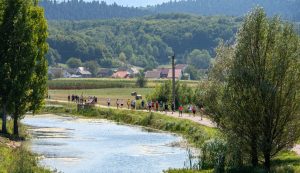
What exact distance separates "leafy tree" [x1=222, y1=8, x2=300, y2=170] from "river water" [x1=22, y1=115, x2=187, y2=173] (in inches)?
372

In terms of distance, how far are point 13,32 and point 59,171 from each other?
19532mm

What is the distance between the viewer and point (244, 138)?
127 ft

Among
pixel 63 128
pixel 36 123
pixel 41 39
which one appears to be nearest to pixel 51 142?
pixel 41 39

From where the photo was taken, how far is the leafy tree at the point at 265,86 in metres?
37.3

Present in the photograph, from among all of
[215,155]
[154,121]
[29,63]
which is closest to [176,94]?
[154,121]

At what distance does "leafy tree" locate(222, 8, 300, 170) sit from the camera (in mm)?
37344

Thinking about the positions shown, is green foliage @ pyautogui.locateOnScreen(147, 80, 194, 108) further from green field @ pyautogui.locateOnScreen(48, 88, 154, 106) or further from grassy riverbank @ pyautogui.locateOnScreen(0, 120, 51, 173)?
grassy riverbank @ pyautogui.locateOnScreen(0, 120, 51, 173)

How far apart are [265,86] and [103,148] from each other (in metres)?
25.4

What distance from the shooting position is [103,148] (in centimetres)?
5947

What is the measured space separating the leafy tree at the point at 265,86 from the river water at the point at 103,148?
9.46m

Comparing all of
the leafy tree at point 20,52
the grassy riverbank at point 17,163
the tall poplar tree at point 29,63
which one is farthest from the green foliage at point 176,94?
the grassy riverbank at point 17,163

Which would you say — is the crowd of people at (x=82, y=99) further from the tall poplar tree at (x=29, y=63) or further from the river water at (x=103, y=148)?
the tall poplar tree at (x=29, y=63)

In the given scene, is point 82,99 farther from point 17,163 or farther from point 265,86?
point 265,86

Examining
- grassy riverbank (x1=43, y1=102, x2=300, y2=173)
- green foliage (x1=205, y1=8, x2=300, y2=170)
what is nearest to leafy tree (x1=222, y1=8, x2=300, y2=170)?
green foliage (x1=205, y1=8, x2=300, y2=170)
